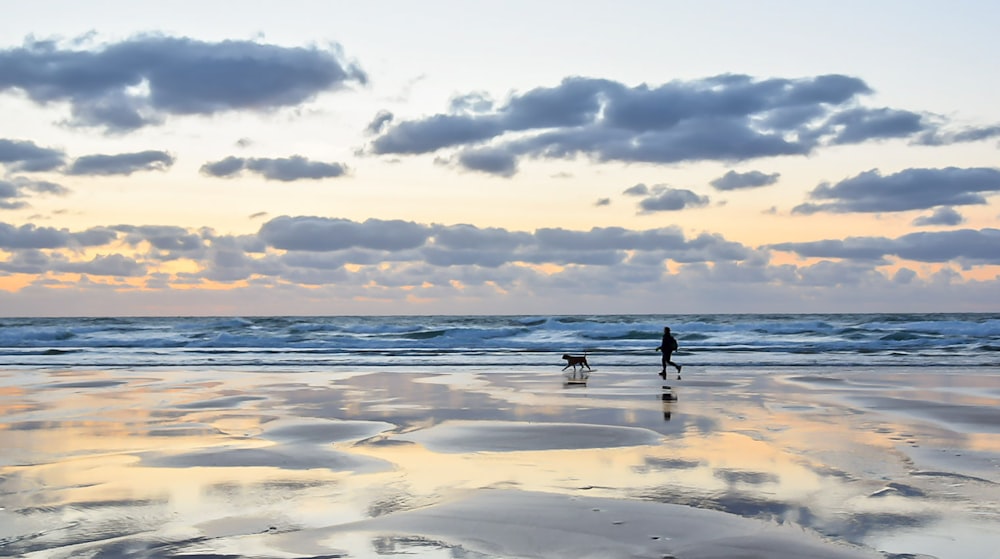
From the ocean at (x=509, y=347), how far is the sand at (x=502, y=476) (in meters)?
13.6

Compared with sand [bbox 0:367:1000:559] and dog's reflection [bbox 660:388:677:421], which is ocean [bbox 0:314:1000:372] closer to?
dog's reflection [bbox 660:388:677:421]

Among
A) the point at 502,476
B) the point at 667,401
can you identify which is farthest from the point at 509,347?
the point at 502,476

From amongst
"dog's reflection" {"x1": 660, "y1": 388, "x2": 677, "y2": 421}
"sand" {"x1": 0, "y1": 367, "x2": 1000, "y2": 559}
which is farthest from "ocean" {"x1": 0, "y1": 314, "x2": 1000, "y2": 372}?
"sand" {"x1": 0, "y1": 367, "x2": 1000, "y2": 559}

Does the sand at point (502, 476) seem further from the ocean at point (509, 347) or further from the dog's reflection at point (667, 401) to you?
the ocean at point (509, 347)

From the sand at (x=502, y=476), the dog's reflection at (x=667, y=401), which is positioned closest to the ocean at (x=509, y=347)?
the dog's reflection at (x=667, y=401)

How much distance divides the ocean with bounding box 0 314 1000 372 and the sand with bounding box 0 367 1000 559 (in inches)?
536

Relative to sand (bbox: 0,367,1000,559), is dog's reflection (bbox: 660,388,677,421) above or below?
below

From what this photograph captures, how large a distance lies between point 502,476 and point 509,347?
139ft

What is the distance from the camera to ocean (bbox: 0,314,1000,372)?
111 feet

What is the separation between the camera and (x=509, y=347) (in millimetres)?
52219

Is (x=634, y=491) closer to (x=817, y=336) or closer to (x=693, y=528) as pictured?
(x=693, y=528)

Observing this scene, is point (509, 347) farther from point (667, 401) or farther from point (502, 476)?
point (502, 476)

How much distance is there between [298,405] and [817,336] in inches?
1798

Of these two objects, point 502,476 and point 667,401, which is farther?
point 667,401
